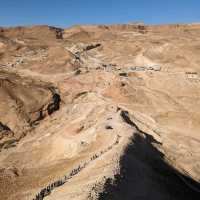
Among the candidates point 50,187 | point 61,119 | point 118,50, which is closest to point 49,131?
point 61,119

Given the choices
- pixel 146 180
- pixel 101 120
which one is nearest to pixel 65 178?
pixel 146 180

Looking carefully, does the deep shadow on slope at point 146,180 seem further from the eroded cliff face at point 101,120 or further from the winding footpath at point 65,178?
the winding footpath at point 65,178

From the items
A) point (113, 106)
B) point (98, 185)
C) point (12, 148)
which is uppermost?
point (98, 185)

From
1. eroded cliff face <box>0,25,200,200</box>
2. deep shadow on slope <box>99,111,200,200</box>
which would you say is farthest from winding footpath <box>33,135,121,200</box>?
deep shadow on slope <box>99,111,200,200</box>

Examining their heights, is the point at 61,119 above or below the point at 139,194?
below

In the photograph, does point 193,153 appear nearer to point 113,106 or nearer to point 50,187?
point 113,106

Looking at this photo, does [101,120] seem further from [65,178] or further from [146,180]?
[65,178]

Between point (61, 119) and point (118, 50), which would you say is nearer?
point (61, 119)
